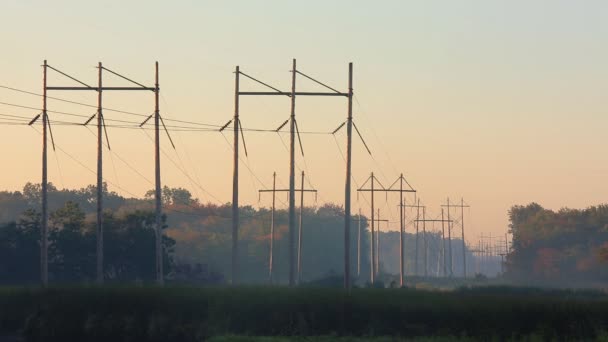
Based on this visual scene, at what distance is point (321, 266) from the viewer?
199m

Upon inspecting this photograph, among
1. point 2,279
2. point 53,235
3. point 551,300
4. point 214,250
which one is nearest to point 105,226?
point 53,235

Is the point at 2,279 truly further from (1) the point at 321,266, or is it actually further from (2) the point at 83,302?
(1) the point at 321,266

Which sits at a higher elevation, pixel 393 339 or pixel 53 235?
pixel 53 235

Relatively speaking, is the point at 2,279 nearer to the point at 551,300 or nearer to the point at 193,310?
the point at 193,310

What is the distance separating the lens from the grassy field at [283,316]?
2185 inches

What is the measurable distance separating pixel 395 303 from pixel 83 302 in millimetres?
15466

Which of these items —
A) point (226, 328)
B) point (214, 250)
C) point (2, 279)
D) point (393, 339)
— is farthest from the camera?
point (214, 250)

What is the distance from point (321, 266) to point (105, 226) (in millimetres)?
95582

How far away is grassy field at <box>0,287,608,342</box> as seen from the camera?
5550 cm

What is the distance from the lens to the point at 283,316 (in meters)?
59.6

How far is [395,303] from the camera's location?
60.3 metres

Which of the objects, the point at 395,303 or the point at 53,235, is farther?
the point at 53,235

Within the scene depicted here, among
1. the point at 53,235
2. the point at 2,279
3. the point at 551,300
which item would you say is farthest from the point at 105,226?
the point at 551,300

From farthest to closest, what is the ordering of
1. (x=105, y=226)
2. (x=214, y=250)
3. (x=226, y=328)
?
1. (x=214, y=250)
2. (x=105, y=226)
3. (x=226, y=328)
